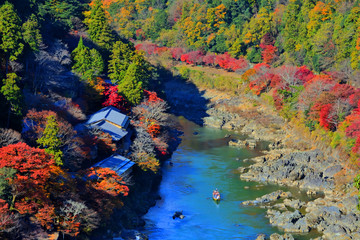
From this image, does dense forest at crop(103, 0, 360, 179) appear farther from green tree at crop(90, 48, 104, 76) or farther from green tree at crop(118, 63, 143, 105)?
green tree at crop(90, 48, 104, 76)

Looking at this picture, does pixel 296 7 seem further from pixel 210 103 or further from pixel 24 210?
pixel 24 210

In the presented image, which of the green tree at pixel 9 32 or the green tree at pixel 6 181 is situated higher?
the green tree at pixel 9 32

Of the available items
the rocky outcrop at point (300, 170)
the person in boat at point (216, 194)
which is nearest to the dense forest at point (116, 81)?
the rocky outcrop at point (300, 170)

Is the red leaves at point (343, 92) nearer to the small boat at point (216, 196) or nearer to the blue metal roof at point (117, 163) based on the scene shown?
the small boat at point (216, 196)

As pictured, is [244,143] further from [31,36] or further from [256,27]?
[256,27]

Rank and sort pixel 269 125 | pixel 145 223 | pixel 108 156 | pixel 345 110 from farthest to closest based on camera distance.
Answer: pixel 269 125
pixel 345 110
pixel 108 156
pixel 145 223

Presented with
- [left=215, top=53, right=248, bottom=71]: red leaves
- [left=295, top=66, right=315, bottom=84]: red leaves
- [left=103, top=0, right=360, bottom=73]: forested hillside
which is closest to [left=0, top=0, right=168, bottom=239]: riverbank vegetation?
[left=295, top=66, right=315, bottom=84]: red leaves

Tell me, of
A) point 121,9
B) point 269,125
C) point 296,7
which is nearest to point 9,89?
point 269,125
